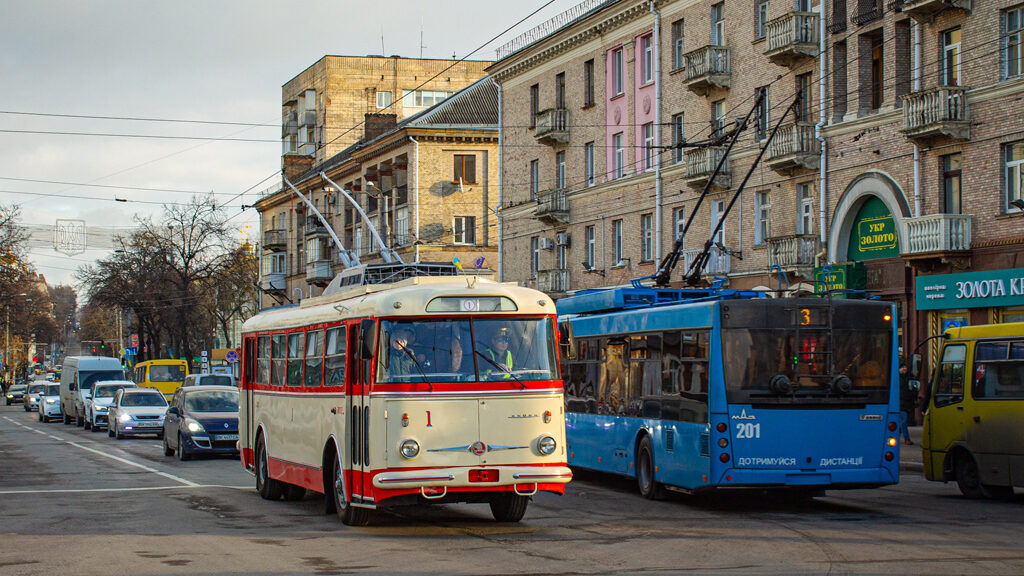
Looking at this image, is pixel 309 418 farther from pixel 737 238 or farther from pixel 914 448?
pixel 737 238

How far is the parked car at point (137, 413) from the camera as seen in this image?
37.5 metres

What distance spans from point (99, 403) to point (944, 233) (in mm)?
28572

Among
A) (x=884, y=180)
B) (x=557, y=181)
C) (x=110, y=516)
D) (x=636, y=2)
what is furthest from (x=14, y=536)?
(x=557, y=181)

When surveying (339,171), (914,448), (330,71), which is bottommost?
(914,448)

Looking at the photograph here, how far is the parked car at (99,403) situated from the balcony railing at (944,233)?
2706 centimetres

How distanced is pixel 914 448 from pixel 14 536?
19.7 m

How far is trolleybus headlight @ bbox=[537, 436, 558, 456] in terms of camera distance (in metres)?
13.6

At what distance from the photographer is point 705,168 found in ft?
128

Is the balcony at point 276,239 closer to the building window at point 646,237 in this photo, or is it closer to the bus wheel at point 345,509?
the building window at point 646,237

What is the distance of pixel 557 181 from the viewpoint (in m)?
50.8

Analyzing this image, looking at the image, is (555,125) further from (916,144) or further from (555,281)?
(916,144)

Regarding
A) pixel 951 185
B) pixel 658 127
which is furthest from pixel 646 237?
pixel 951 185

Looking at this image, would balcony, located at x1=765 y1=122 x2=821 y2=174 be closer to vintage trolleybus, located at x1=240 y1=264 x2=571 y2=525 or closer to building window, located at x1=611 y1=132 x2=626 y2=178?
building window, located at x1=611 y1=132 x2=626 y2=178

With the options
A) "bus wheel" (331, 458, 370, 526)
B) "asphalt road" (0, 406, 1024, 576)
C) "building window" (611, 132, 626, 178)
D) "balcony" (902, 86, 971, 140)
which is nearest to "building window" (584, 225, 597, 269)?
"building window" (611, 132, 626, 178)
